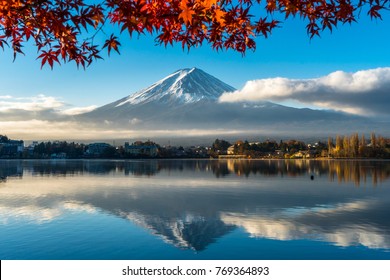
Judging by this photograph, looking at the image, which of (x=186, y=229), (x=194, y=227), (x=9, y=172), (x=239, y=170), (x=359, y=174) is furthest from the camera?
(x=239, y=170)

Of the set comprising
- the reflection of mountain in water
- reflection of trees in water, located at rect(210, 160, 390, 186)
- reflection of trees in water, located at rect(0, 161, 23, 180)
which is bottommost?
reflection of trees in water, located at rect(210, 160, 390, 186)

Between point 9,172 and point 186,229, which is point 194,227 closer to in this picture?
point 186,229

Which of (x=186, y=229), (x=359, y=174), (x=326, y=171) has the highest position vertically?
(x=186, y=229)

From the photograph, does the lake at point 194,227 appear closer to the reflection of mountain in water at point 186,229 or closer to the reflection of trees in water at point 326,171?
the reflection of mountain in water at point 186,229

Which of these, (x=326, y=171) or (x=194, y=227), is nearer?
(x=194, y=227)

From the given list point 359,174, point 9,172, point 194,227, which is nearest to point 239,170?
point 359,174

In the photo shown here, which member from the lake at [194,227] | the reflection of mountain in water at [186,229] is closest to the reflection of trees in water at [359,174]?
the lake at [194,227]

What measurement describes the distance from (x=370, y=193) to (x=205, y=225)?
1950cm

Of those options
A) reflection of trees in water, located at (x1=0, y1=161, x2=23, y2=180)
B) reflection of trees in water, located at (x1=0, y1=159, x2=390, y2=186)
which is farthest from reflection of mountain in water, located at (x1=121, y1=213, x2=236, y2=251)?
reflection of trees in water, located at (x1=0, y1=161, x2=23, y2=180)

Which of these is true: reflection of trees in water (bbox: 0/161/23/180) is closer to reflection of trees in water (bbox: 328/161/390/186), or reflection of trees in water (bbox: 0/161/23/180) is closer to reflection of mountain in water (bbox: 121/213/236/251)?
reflection of mountain in water (bbox: 121/213/236/251)

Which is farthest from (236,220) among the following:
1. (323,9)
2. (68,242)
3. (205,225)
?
(323,9)

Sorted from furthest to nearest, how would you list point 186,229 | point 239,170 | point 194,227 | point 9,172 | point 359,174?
point 239,170
point 9,172
point 359,174
point 194,227
point 186,229

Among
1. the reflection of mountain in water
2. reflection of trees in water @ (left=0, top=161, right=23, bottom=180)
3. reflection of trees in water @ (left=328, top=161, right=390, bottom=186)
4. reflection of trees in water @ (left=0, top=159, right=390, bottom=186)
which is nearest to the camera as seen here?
the reflection of mountain in water
